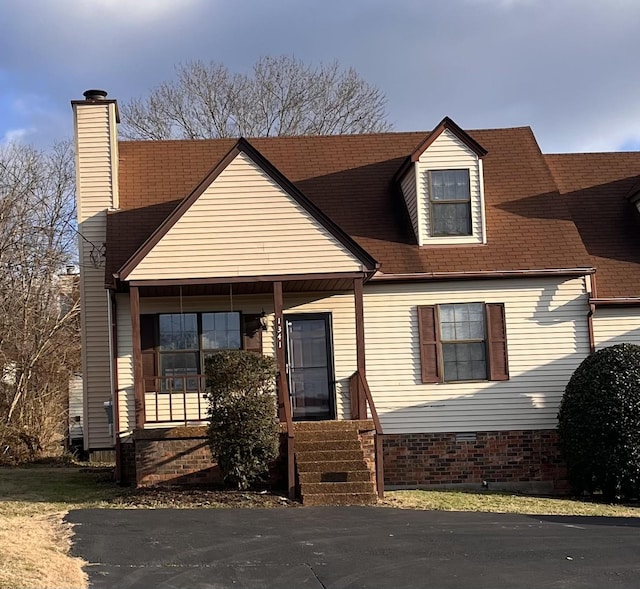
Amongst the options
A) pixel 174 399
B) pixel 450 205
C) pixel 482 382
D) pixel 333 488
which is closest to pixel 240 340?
pixel 174 399

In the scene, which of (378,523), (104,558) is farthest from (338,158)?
(104,558)

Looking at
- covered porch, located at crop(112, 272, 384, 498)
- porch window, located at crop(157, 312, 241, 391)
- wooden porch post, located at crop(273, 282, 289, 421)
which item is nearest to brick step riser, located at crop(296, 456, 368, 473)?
wooden porch post, located at crop(273, 282, 289, 421)

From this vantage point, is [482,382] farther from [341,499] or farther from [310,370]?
[341,499]

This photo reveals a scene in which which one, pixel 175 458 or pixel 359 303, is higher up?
pixel 359 303

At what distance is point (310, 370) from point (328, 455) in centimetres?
279

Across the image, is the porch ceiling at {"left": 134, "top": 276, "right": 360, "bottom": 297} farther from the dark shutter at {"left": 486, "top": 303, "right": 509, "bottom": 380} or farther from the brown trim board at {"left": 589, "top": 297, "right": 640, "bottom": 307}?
the brown trim board at {"left": 589, "top": 297, "right": 640, "bottom": 307}

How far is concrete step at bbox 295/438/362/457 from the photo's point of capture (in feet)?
45.3

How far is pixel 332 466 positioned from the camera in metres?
13.4

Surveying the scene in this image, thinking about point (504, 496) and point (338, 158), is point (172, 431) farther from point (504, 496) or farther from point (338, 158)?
point (338, 158)

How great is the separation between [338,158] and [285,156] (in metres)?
1.13

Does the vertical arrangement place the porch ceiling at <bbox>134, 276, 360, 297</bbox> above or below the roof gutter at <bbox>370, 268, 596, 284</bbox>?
below

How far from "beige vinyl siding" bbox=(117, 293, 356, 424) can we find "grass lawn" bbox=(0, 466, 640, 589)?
179 centimetres

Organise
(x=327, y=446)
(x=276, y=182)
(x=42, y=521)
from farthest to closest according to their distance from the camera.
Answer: (x=276, y=182), (x=327, y=446), (x=42, y=521)

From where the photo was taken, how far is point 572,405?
1468cm
